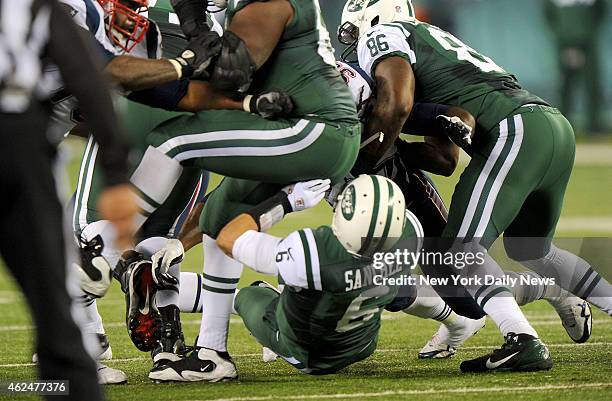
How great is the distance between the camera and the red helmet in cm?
433

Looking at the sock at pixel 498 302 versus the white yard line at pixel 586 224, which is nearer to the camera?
the sock at pixel 498 302

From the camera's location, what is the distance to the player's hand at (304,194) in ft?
13.9

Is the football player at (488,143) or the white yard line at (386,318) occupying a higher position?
the football player at (488,143)

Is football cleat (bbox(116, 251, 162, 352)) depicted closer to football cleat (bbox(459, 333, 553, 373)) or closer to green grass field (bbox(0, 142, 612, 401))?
green grass field (bbox(0, 142, 612, 401))

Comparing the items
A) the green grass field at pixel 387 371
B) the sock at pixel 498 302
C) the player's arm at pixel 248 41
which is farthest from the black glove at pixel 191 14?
the sock at pixel 498 302

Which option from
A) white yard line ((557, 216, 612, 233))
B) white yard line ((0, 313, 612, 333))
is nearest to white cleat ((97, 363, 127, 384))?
white yard line ((0, 313, 612, 333))

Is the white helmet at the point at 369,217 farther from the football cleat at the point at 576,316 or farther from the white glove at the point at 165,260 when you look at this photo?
the football cleat at the point at 576,316

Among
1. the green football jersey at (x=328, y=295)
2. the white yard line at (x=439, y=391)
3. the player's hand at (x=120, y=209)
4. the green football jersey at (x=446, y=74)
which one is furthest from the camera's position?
the green football jersey at (x=446, y=74)

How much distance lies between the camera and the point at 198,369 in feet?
14.3

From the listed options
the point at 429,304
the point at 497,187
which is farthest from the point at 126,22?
the point at 429,304

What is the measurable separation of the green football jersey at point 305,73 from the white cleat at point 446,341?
46.1 inches

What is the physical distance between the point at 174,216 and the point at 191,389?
111 centimetres

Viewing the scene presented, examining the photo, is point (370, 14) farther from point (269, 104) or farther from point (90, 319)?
point (90, 319)

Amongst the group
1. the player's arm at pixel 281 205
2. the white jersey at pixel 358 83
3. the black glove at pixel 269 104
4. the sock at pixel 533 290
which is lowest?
the sock at pixel 533 290
